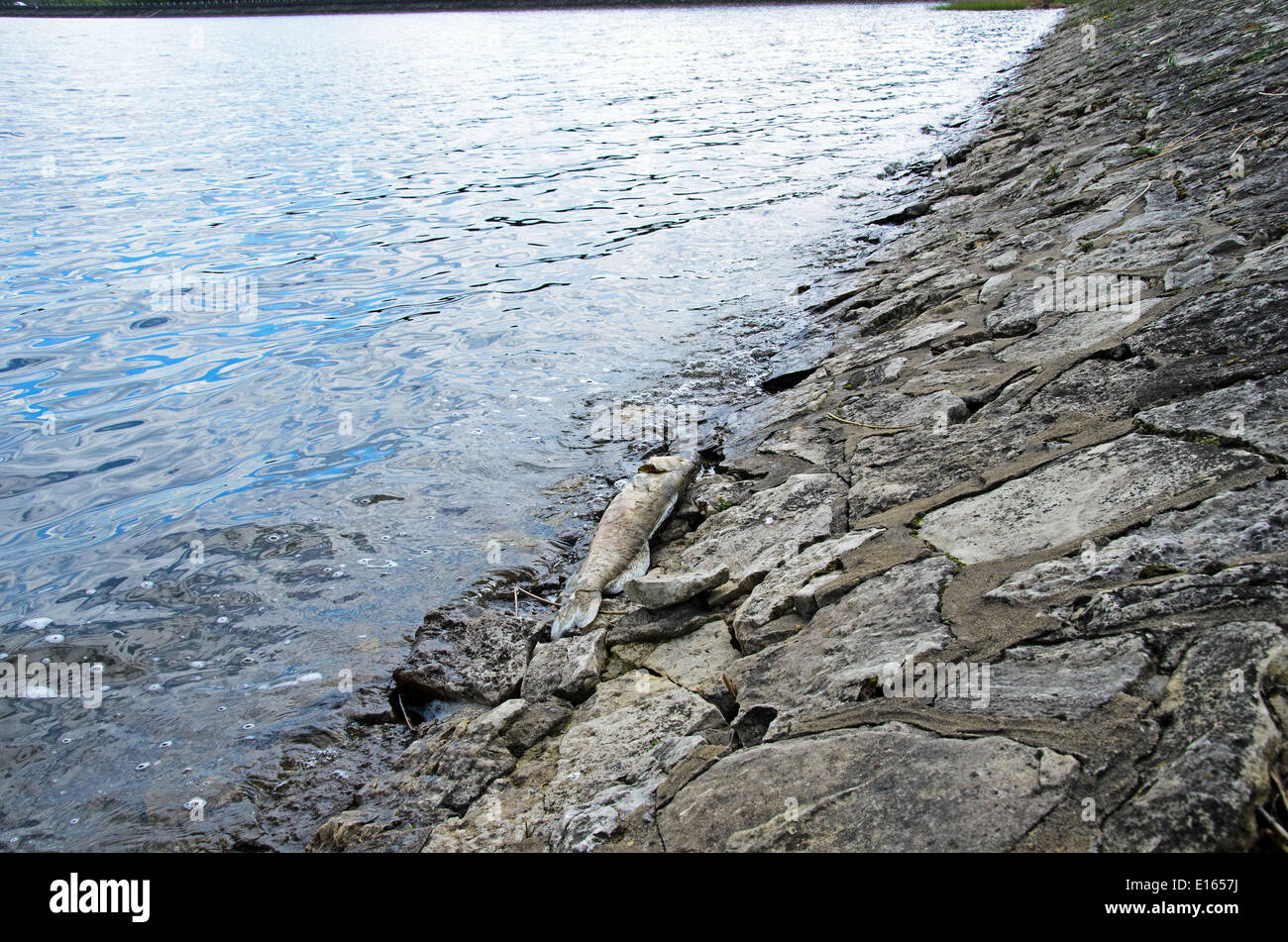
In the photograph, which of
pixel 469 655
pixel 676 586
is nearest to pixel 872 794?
pixel 676 586

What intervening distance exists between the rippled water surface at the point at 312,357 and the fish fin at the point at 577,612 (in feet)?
3.00

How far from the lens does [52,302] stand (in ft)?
32.7

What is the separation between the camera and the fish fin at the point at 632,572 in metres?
4.82

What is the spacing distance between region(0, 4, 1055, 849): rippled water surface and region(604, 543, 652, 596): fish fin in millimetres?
856

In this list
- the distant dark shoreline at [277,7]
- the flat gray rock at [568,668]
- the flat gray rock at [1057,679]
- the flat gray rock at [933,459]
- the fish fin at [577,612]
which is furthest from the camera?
the distant dark shoreline at [277,7]

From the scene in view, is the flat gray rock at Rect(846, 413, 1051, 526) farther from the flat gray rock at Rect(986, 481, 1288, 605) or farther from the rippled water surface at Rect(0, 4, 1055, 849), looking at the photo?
the rippled water surface at Rect(0, 4, 1055, 849)

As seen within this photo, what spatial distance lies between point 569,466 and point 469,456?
839mm

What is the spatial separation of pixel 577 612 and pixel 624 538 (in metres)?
0.67

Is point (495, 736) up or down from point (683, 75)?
down

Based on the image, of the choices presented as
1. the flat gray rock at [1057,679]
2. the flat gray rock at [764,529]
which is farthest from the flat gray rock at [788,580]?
the flat gray rock at [1057,679]

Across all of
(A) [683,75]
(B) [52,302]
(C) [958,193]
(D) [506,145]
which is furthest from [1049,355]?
(A) [683,75]

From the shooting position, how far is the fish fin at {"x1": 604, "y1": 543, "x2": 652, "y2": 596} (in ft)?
15.8

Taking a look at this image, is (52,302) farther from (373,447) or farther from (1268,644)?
(1268,644)

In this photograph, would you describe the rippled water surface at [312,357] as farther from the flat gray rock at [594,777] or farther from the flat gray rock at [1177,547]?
the flat gray rock at [1177,547]
